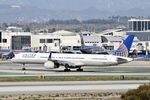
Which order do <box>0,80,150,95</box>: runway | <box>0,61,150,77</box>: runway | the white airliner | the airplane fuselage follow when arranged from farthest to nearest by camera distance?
the airplane fuselage → the white airliner → <box>0,61,150,77</box>: runway → <box>0,80,150,95</box>: runway

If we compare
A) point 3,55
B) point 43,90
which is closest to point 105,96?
point 43,90

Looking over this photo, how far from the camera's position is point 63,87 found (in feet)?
200

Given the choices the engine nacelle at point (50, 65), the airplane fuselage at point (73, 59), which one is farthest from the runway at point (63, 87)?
the engine nacelle at point (50, 65)

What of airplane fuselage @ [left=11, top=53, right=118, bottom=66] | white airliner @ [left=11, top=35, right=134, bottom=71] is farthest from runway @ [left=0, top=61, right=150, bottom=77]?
airplane fuselage @ [left=11, top=53, right=118, bottom=66]

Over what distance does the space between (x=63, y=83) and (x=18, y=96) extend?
14.2 meters

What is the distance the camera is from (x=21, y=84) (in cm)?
6444

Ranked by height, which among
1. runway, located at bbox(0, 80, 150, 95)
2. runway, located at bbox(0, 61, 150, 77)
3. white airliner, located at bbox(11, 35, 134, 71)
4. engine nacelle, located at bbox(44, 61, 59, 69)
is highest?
white airliner, located at bbox(11, 35, 134, 71)

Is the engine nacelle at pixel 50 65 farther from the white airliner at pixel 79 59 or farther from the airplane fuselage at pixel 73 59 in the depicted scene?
the airplane fuselage at pixel 73 59

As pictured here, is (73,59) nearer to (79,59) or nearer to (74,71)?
(79,59)

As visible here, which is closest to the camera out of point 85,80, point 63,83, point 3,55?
point 63,83

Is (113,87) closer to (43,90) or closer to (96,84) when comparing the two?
(96,84)

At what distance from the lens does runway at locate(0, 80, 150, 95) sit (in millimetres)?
56719

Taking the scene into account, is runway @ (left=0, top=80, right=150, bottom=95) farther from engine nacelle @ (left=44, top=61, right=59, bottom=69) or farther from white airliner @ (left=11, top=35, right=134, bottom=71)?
engine nacelle @ (left=44, top=61, right=59, bottom=69)

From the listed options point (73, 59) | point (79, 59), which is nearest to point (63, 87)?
point (79, 59)
